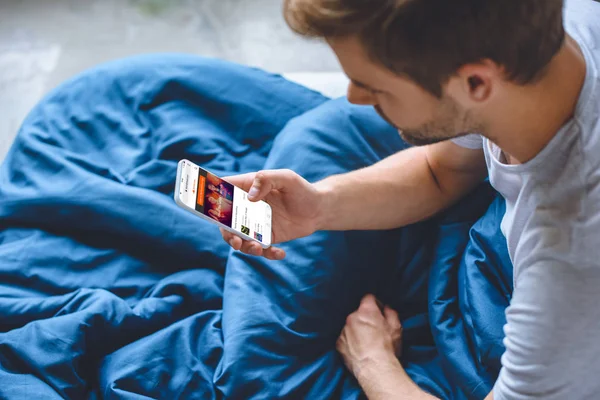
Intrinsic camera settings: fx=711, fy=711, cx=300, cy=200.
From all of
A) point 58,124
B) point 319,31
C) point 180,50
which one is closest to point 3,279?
point 58,124

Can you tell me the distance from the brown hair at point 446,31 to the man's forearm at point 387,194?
0.38m

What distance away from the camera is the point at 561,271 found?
722 mm

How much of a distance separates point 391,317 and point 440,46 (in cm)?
54

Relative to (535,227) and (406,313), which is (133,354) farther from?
(535,227)

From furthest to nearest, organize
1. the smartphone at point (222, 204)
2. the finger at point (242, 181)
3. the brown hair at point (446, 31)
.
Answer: the finger at point (242, 181), the smartphone at point (222, 204), the brown hair at point (446, 31)

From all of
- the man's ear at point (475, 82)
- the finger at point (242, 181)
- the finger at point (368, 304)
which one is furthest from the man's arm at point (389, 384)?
the man's ear at point (475, 82)

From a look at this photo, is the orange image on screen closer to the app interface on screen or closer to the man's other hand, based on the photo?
the app interface on screen

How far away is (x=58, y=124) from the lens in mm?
1365

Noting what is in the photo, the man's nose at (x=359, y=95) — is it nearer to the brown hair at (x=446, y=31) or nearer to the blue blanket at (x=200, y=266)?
the brown hair at (x=446, y=31)

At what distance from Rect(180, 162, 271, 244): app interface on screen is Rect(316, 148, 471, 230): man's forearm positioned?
110 mm

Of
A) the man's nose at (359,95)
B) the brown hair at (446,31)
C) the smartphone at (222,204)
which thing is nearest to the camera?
the brown hair at (446,31)

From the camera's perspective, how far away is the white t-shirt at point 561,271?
712 millimetres

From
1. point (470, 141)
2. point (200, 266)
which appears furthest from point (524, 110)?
point (200, 266)

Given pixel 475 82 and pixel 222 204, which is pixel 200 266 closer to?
pixel 222 204
